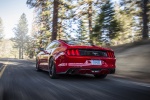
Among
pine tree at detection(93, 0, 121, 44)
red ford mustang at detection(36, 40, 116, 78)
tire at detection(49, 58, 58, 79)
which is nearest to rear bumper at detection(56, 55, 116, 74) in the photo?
red ford mustang at detection(36, 40, 116, 78)

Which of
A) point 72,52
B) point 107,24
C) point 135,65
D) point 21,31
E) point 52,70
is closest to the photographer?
point 72,52

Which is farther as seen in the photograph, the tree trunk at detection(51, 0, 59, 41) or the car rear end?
the tree trunk at detection(51, 0, 59, 41)

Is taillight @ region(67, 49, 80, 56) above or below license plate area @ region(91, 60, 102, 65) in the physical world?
above

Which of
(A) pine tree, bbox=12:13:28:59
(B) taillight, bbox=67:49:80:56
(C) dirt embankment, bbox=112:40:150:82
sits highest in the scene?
(A) pine tree, bbox=12:13:28:59

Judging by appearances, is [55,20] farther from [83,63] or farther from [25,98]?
[25,98]

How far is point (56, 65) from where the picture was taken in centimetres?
765

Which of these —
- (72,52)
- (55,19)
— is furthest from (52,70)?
(55,19)

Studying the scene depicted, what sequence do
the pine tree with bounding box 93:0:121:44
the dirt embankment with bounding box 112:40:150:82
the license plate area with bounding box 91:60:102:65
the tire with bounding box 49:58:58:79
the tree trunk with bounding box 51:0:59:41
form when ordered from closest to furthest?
the license plate area with bounding box 91:60:102:65
the tire with bounding box 49:58:58:79
the dirt embankment with bounding box 112:40:150:82
the pine tree with bounding box 93:0:121:44
the tree trunk with bounding box 51:0:59:41

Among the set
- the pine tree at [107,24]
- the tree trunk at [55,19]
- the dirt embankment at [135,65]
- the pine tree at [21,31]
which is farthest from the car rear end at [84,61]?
the pine tree at [21,31]

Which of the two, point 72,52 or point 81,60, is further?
point 72,52

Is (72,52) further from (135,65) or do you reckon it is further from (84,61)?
(135,65)

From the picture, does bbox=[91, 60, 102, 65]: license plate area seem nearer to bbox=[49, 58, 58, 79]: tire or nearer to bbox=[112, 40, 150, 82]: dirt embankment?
bbox=[49, 58, 58, 79]: tire

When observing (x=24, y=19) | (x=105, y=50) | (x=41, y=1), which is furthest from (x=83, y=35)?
(x=24, y=19)

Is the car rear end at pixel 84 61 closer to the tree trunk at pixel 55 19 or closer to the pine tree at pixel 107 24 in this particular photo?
the pine tree at pixel 107 24
